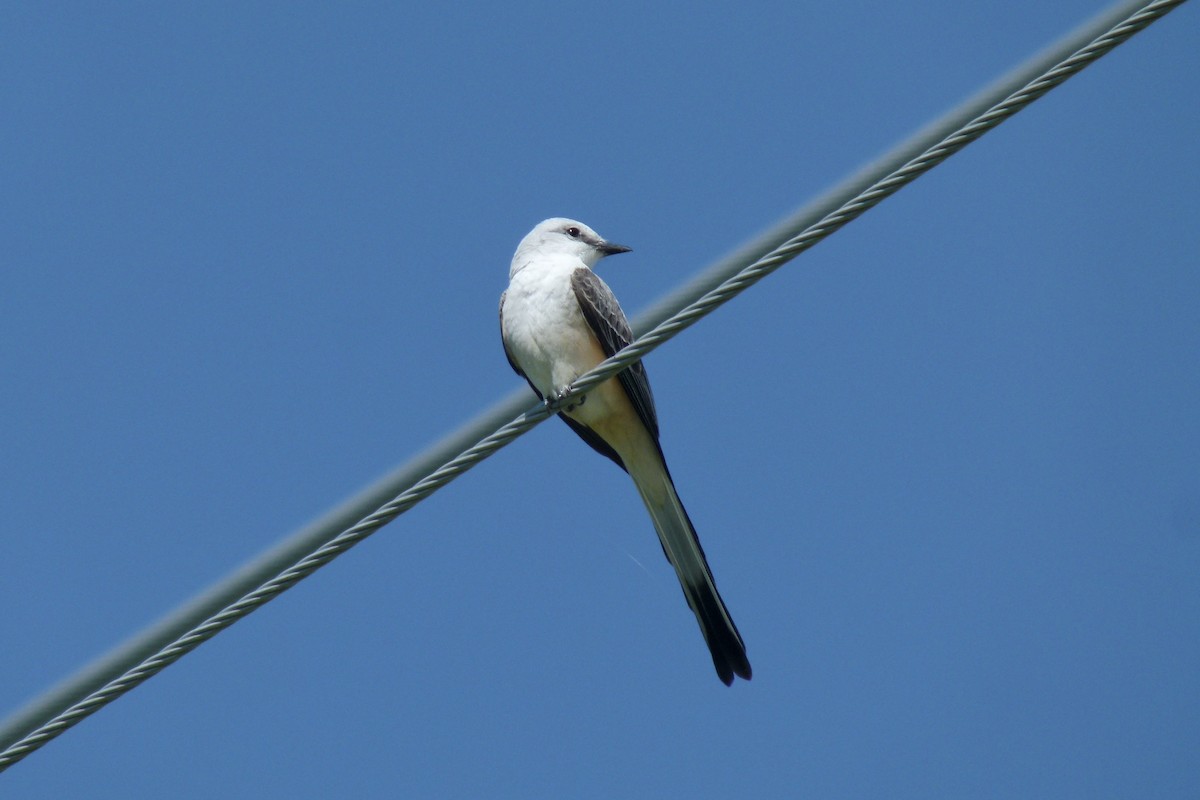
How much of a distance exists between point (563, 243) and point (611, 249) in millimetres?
219

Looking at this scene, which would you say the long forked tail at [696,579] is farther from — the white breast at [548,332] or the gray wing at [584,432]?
the white breast at [548,332]

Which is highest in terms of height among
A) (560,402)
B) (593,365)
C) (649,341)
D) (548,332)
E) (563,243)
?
(563,243)

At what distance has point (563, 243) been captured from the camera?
623 centimetres

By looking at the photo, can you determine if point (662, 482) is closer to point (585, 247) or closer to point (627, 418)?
point (627, 418)

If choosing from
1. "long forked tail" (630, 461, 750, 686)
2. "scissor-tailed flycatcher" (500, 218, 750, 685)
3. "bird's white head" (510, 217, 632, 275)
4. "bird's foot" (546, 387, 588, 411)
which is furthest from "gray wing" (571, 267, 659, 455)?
"bird's white head" (510, 217, 632, 275)

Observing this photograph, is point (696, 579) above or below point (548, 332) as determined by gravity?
below

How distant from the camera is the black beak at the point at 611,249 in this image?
6.22 meters

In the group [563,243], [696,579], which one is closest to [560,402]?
[696,579]

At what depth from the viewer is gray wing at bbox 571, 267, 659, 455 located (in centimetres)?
555

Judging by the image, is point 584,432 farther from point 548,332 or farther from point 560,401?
point 560,401

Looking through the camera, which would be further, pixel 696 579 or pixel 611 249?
pixel 611 249

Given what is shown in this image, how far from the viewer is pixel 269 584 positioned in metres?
3.50

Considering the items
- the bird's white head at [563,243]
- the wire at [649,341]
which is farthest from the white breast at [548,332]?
the wire at [649,341]

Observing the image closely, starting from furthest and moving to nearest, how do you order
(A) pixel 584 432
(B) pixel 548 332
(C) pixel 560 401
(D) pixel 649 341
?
(A) pixel 584 432 → (B) pixel 548 332 → (C) pixel 560 401 → (D) pixel 649 341
